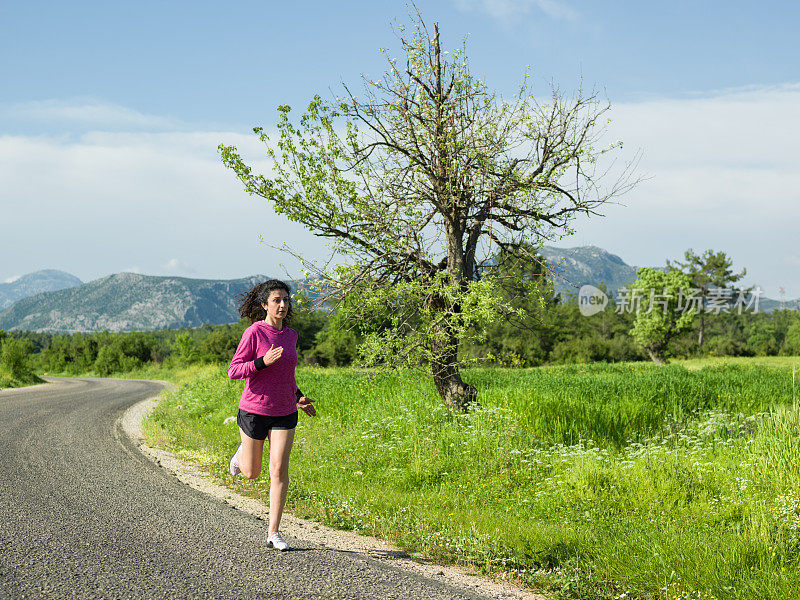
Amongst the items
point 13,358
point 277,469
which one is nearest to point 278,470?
point 277,469

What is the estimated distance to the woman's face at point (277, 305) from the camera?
546 cm

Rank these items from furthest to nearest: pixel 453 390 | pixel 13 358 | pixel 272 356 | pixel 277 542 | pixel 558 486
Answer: pixel 13 358, pixel 453 390, pixel 558 486, pixel 277 542, pixel 272 356

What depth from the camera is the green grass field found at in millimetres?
4848

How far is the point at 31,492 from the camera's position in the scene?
24.5 ft

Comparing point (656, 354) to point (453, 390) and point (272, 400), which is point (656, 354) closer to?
point (453, 390)

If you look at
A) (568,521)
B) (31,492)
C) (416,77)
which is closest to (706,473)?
(568,521)

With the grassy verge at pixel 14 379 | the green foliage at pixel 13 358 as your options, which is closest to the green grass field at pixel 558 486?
the grassy verge at pixel 14 379

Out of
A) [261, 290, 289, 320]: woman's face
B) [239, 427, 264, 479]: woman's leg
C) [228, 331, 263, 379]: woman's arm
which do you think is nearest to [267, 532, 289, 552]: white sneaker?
[239, 427, 264, 479]: woman's leg

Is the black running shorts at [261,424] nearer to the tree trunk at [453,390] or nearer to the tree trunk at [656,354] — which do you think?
the tree trunk at [453,390]

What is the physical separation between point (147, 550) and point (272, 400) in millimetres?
1702

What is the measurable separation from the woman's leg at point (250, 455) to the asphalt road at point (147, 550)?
26.3 inches

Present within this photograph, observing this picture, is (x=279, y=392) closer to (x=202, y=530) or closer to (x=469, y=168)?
(x=202, y=530)

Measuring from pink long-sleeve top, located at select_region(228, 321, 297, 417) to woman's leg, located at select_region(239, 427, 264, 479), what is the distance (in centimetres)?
31

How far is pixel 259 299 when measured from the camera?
5.68 m
